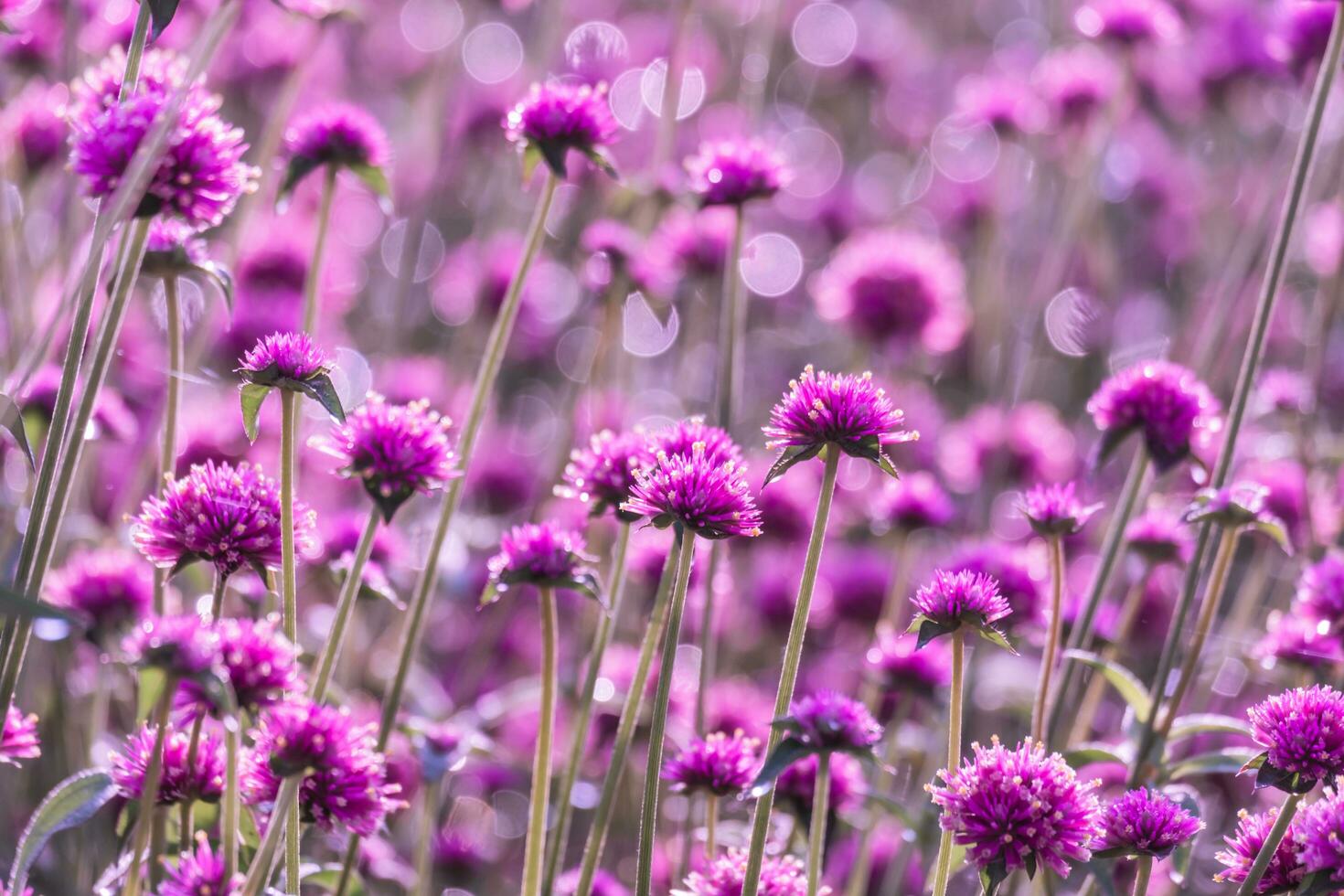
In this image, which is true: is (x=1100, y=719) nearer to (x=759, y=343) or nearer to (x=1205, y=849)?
(x=1205, y=849)

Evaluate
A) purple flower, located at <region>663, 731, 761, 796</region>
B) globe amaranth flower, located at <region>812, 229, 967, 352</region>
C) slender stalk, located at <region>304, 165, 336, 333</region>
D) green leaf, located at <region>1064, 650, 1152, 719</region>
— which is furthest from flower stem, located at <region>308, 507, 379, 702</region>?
globe amaranth flower, located at <region>812, 229, 967, 352</region>

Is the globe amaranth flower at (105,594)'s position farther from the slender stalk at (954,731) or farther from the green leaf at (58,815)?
the slender stalk at (954,731)

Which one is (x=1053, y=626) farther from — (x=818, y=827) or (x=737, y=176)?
(x=737, y=176)

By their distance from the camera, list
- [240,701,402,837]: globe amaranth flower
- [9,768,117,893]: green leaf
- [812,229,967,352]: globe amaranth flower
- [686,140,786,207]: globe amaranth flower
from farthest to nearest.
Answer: [812,229,967,352]: globe amaranth flower → [686,140,786,207]: globe amaranth flower → [9,768,117,893]: green leaf → [240,701,402,837]: globe amaranth flower

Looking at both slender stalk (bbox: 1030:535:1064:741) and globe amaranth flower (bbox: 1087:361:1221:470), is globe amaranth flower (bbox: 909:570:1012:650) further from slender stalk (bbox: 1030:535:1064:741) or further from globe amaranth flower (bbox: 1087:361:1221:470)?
globe amaranth flower (bbox: 1087:361:1221:470)

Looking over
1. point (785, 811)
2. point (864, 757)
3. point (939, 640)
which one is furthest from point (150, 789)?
point (939, 640)

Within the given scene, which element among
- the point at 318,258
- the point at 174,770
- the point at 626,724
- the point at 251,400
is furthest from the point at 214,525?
the point at 318,258

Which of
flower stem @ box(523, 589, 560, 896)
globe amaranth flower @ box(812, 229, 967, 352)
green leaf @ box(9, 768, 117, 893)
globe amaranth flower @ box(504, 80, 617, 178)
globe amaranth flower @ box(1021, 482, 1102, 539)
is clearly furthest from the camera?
globe amaranth flower @ box(812, 229, 967, 352)
